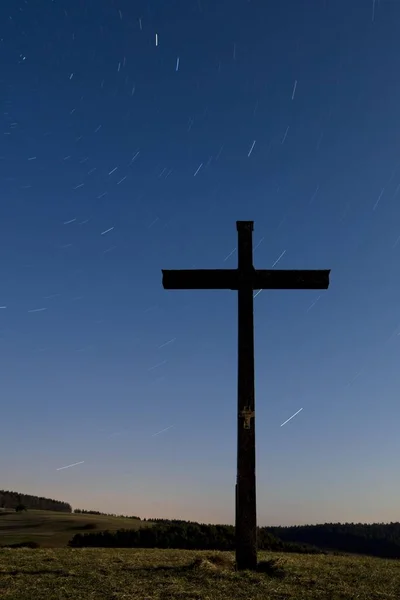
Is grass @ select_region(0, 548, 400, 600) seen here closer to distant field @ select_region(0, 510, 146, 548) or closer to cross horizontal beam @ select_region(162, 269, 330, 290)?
cross horizontal beam @ select_region(162, 269, 330, 290)

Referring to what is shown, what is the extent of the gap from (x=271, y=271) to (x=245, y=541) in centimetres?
633

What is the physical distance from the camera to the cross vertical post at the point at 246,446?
1276 cm

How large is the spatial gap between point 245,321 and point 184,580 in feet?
18.9

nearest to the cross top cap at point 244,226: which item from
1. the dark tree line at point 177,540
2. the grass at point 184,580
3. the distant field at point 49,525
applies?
the grass at point 184,580

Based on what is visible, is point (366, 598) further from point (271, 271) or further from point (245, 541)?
point (271, 271)

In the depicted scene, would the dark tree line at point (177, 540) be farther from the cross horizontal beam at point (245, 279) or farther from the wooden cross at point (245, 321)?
the cross horizontal beam at point (245, 279)

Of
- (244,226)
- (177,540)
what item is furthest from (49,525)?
(244,226)

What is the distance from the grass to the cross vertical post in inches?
25.0

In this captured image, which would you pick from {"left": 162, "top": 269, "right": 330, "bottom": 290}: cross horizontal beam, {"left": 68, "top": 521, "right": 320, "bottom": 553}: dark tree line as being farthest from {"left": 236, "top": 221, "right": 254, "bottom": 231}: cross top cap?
{"left": 68, "top": 521, "right": 320, "bottom": 553}: dark tree line

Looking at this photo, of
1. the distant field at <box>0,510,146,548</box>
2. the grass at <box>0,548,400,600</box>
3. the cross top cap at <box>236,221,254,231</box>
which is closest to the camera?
the grass at <box>0,548,400,600</box>

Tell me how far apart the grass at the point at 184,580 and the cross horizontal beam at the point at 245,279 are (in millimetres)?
6411

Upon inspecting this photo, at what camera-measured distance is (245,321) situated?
14141mm

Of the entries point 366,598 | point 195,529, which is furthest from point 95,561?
point 195,529

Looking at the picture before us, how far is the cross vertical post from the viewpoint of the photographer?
41.9ft
